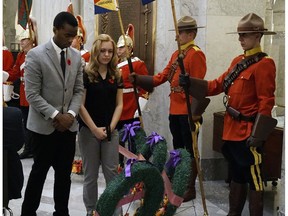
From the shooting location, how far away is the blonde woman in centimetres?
414

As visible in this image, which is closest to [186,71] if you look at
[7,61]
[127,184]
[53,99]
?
[53,99]

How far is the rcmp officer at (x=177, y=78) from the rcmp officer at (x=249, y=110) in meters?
0.77

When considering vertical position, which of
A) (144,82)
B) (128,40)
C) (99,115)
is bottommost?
(99,115)

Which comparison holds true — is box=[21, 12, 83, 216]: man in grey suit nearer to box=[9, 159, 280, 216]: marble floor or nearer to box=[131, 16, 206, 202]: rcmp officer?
box=[9, 159, 280, 216]: marble floor

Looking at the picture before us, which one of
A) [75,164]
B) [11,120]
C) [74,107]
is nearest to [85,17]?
[75,164]

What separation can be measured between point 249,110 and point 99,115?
1258 millimetres

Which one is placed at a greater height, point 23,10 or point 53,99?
point 23,10

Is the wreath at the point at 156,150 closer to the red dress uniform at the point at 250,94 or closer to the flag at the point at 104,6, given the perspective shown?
the red dress uniform at the point at 250,94

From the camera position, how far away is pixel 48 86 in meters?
3.94

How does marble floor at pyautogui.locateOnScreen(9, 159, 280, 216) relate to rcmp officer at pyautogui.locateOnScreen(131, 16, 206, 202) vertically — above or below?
below

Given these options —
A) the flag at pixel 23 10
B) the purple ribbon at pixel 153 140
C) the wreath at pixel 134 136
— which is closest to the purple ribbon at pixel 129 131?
the wreath at pixel 134 136

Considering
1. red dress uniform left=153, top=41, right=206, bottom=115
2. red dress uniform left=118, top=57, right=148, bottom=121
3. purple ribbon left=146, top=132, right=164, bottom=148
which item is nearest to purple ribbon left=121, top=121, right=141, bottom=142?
purple ribbon left=146, top=132, right=164, bottom=148

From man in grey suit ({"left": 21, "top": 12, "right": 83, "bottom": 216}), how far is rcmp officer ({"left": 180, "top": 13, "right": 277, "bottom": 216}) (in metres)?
1.04

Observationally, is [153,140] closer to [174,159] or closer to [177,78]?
[174,159]
